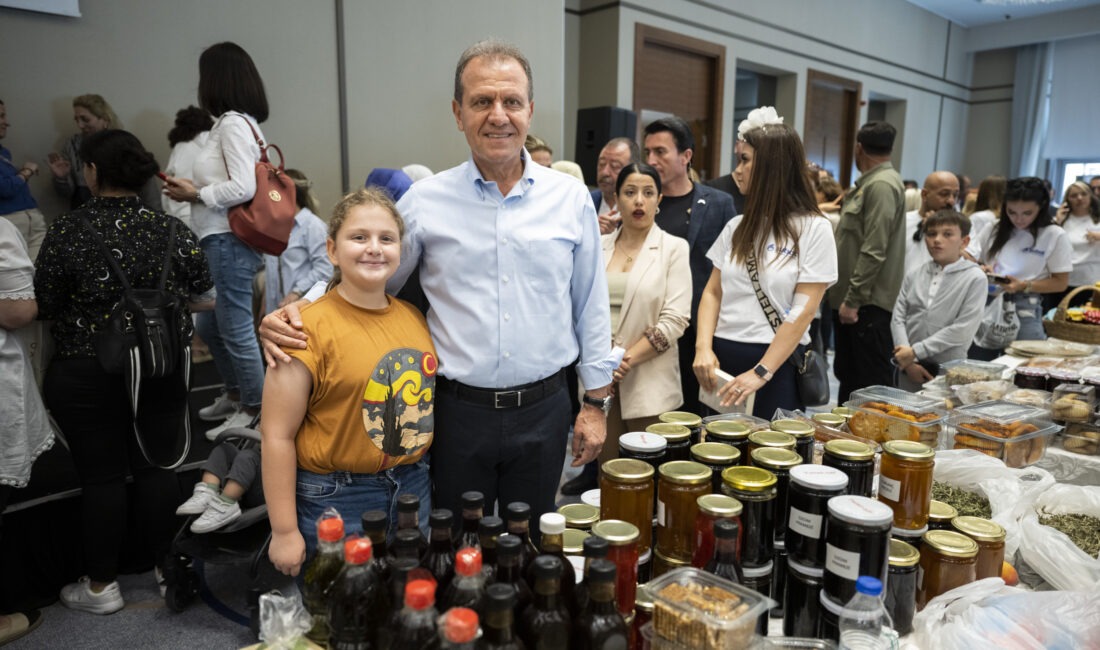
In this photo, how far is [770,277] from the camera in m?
2.20

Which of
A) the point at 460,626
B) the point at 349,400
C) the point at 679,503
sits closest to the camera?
the point at 460,626

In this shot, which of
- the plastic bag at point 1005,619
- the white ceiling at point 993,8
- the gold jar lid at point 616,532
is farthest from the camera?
the white ceiling at point 993,8

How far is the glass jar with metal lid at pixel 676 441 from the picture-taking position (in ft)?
4.14

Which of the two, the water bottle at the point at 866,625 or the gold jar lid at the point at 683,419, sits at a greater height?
the gold jar lid at the point at 683,419

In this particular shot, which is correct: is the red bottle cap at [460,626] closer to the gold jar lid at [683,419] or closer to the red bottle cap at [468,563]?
the red bottle cap at [468,563]

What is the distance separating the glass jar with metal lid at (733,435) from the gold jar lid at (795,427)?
2.9 inches

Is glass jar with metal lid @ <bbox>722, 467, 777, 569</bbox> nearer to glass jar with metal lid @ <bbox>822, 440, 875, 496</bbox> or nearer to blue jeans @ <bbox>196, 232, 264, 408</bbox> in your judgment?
glass jar with metal lid @ <bbox>822, 440, 875, 496</bbox>

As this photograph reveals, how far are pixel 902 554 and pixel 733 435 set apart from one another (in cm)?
33

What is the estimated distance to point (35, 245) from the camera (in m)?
3.26

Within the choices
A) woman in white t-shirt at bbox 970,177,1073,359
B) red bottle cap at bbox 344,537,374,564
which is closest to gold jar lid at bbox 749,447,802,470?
red bottle cap at bbox 344,537,374,564

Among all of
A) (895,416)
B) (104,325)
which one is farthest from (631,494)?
(104,325)

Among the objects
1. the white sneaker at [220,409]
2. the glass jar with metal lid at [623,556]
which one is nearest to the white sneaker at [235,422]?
the white sneaker at [220,409]

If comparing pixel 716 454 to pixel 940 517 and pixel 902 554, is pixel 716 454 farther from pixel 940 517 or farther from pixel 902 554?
pixel 940 517

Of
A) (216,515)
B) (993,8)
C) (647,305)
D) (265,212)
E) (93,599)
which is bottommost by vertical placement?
(93,599)
